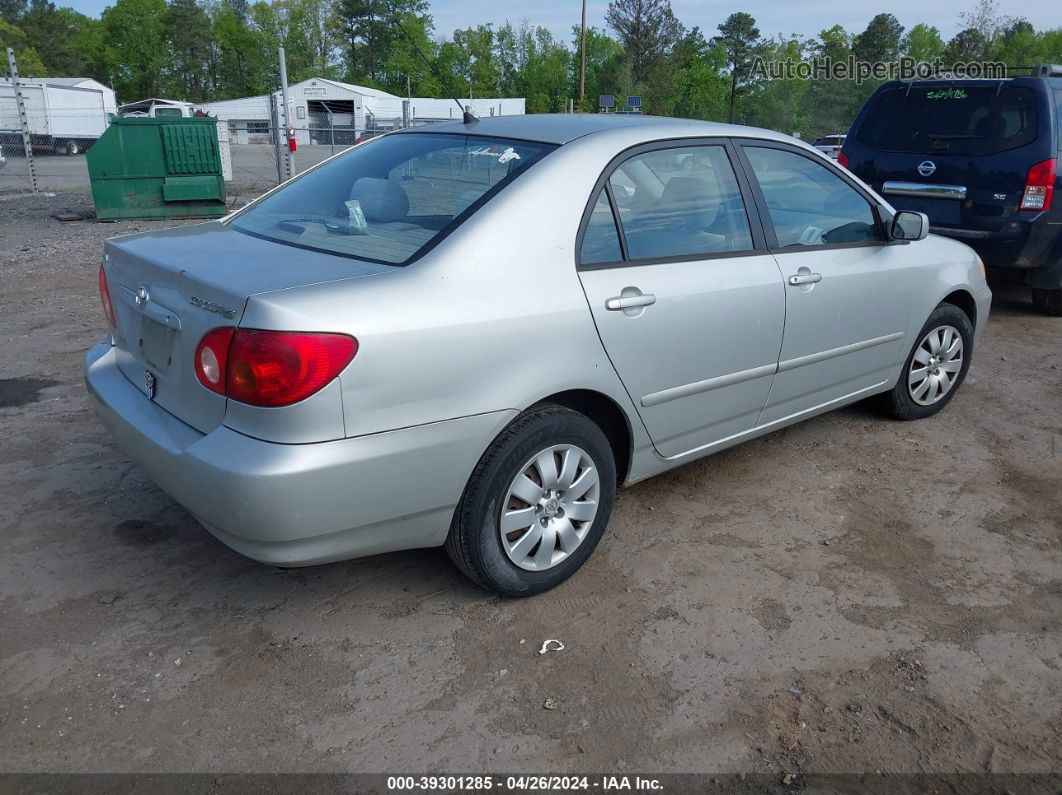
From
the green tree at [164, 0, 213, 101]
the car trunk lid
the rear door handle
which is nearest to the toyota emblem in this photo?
the rear door handle

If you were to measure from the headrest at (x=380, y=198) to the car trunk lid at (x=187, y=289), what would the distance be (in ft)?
1.17

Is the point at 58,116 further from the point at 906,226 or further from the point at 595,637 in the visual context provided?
the point at 595,637

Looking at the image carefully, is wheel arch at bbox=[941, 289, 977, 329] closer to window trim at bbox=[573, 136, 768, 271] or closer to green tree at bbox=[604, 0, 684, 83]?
window trim at bbox=[573, 136, 768, 271]

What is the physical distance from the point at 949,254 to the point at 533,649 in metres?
3.37

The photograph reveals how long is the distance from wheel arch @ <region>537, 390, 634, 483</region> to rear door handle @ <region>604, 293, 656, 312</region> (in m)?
0.31

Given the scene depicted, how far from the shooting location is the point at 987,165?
697cm

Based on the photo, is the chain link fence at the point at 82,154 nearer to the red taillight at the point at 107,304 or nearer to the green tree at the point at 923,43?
the red taillight at the point at 107,304

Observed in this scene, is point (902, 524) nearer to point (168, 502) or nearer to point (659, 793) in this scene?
point (659, 793)

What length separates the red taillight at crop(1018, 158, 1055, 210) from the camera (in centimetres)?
673

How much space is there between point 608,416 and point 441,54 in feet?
268

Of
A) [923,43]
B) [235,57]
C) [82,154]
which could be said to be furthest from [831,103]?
[235,57]

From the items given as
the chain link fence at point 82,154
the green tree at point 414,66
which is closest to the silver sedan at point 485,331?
the chain link fence at point 82,154

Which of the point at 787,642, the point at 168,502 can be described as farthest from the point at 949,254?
the point at 168,502

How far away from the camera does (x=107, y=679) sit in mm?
2707
